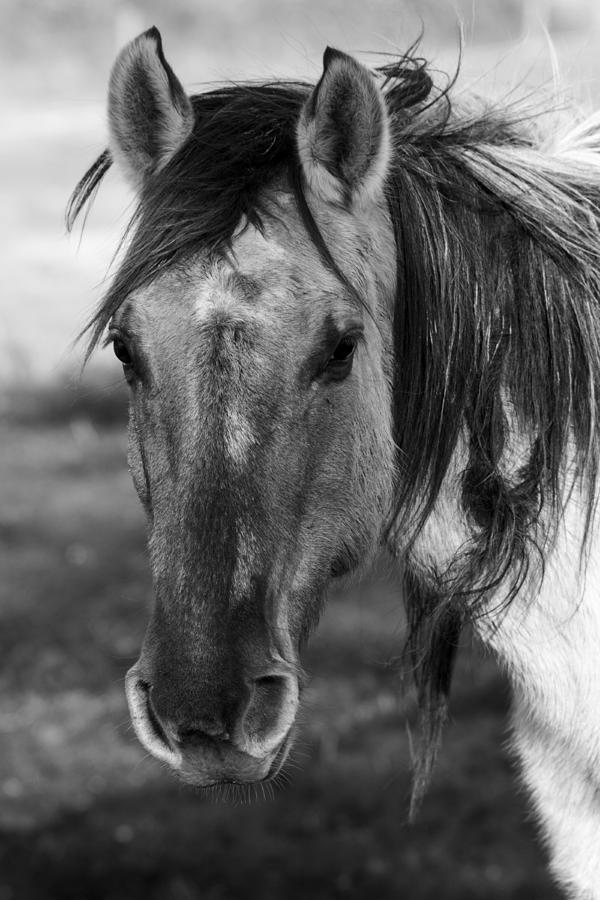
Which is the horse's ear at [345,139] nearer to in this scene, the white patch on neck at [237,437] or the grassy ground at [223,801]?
the white patch on neck at [237,437]

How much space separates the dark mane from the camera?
9.59 ft

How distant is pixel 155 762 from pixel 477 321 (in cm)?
153

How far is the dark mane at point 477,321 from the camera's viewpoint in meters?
2.92

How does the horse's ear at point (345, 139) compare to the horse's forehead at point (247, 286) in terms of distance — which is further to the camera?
the horse's ear at point (345, 139)

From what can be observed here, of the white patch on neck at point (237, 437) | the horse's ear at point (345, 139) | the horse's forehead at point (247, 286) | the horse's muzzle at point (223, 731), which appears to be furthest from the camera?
the horse's ear at point (345, 139)

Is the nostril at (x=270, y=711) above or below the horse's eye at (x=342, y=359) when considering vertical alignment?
below

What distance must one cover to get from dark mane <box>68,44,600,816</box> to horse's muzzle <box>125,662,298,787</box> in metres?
0.70

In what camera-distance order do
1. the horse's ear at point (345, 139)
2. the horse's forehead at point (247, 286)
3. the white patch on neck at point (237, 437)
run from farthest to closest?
the horse's ear at point (345, 139)
the horse's forehead at point (247, 286)
the white patch on neck at point (237, 437)

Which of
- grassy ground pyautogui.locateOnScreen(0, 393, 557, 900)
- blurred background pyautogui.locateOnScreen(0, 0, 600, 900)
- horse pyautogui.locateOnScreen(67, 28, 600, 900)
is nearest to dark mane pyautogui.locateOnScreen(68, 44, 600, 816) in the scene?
horse pyautogui.locateOnScreen(67, 28, 600, 900)

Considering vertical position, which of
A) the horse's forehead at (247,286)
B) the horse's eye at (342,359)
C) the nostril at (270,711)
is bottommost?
the nostril at (270,711)

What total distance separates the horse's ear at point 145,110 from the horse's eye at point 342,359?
0.73 m

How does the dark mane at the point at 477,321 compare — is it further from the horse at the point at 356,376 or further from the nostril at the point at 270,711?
the nostril at the point at 270,711

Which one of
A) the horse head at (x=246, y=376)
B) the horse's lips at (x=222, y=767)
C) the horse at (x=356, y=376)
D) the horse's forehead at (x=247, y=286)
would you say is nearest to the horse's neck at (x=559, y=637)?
the horse at (x=356, y=376)

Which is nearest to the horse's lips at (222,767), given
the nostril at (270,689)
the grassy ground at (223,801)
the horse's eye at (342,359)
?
the nostril at (270,689)
